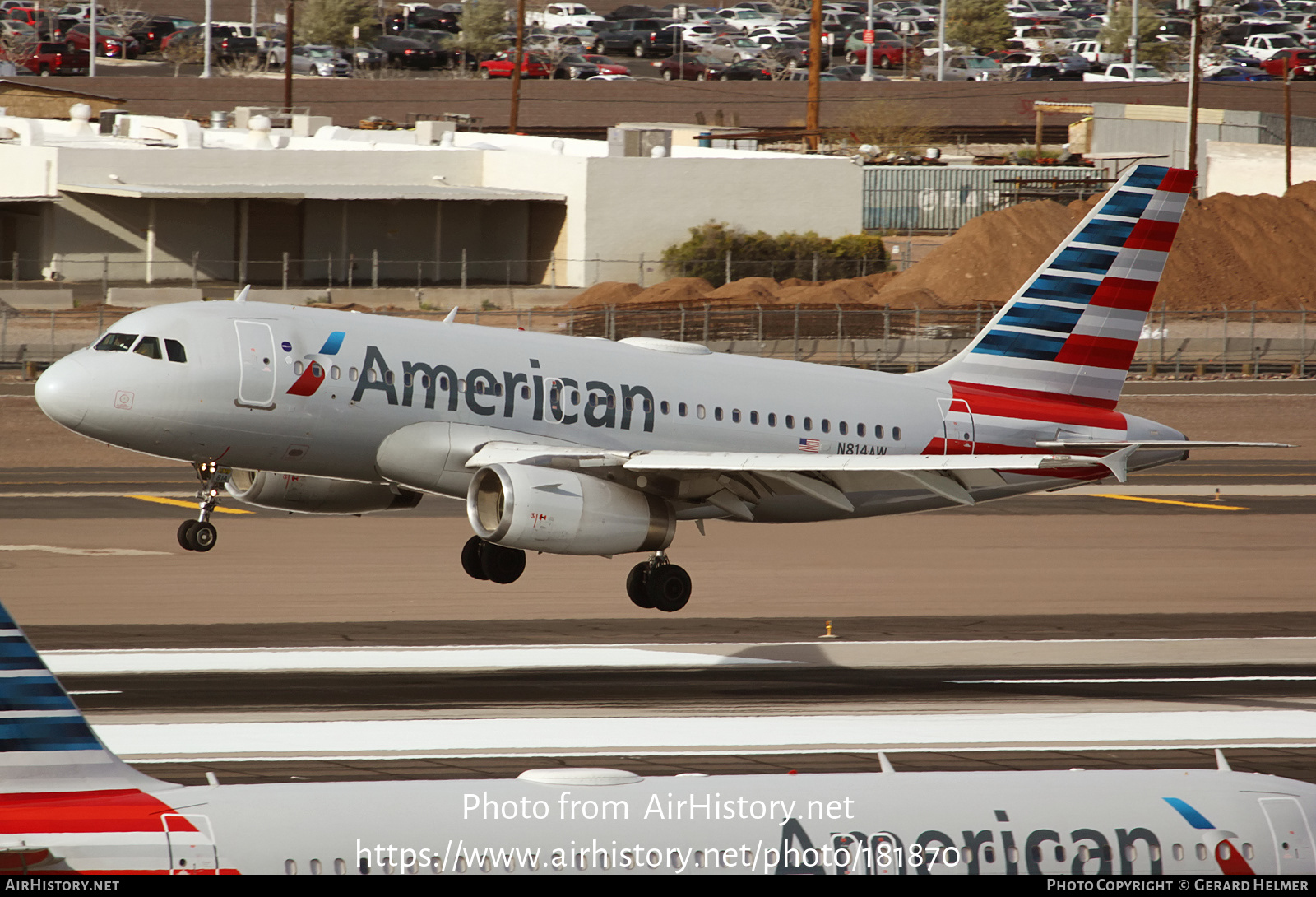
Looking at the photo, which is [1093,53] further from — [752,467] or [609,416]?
[752,467]

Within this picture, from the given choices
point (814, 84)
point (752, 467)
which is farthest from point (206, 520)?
point (814, 84)

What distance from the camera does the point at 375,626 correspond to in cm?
4297

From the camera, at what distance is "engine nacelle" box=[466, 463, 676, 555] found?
112 feet

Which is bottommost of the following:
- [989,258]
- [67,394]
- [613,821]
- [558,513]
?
[558,513]

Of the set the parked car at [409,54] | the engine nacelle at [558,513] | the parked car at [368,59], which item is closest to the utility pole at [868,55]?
the parked car at [409,54]

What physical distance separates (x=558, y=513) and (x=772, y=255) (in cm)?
6938

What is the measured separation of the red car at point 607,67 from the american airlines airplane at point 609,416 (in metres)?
119

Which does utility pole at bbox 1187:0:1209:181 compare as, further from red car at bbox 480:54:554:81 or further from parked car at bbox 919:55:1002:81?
parked car at bbox 919:55:1002:81

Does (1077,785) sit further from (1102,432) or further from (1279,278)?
(1279,278)

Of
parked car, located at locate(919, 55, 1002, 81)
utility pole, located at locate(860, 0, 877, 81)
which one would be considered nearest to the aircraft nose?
utility pole, located at locate(860, 0, 877, 81)

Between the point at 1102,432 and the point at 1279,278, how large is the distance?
6524 centimetres

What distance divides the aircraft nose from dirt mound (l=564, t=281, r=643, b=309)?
56500mm

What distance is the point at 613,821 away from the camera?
14.3 m

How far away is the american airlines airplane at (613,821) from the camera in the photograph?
13.8 meters
